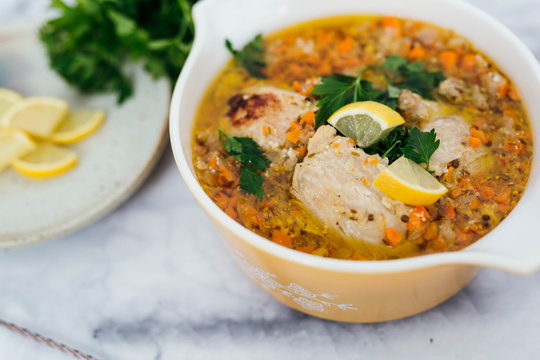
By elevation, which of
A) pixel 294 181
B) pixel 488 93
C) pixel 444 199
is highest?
pixel 488 93

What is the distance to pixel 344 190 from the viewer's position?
177cm

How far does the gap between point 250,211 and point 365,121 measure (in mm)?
564

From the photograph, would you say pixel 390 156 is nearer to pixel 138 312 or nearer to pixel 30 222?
pixel 138 312

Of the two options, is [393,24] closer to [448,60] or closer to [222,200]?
[448,60]

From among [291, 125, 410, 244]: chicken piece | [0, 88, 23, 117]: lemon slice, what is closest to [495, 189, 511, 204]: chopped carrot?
[291, 125, 410, 244]: chicken piece

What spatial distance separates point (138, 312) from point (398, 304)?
1243 millimetres

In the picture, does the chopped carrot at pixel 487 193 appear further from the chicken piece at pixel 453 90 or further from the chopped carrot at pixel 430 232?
the chicken piece at pixel 453 90

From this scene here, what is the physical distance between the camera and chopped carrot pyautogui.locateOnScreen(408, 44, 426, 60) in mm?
2285

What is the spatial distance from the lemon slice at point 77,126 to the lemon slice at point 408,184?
1919mm

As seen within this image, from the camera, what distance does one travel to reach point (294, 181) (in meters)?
1.88

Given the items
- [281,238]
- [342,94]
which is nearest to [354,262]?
[281,238]

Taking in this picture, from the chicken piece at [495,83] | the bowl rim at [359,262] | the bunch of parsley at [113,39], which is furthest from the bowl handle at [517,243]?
the bunch of parsley at [113,39]

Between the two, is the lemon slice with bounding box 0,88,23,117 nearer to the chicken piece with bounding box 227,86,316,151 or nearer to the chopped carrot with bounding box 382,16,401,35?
the chicken piece with bounding box 227,86,316,151

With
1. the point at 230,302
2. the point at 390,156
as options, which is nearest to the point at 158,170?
the point at 230,302
